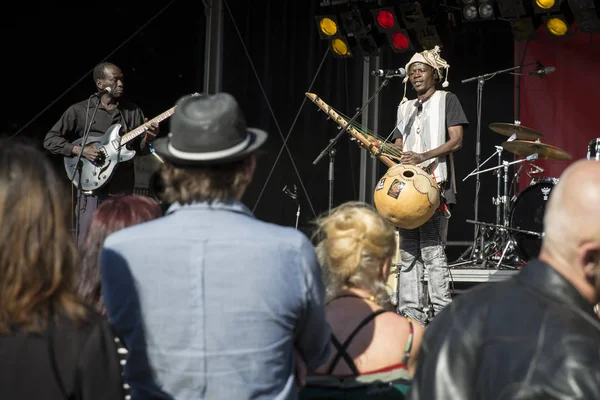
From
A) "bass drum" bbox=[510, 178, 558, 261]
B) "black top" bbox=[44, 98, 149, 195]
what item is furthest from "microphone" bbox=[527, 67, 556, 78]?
"black top" bbox=[44, 98, 149, 195]

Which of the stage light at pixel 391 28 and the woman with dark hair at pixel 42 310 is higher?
the stage light at pixel 391 28

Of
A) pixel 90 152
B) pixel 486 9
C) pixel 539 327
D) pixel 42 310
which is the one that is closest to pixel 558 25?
pixel 486 9

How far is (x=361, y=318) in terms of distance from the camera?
2.70m

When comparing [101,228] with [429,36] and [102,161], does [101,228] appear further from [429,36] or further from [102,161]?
[429,36]

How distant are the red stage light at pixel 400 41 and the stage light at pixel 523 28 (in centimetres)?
109

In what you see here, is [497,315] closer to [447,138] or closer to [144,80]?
[447,138]

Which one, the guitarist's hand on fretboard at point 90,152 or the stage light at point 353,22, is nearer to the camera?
the guitarist's hand on fretboard at point 90,152

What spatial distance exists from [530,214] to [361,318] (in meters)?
6.41

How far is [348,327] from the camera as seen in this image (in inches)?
106

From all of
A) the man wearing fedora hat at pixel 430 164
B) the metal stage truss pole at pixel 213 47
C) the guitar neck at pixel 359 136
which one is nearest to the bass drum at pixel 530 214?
the guitar neck at pixel 359 136

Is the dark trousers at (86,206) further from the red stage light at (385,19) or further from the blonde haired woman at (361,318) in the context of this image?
the blonde haired woman at (361,318)

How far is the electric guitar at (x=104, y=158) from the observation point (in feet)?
23.0

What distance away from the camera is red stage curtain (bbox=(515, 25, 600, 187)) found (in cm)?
1013

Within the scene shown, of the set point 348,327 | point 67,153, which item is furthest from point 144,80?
point 348,327
